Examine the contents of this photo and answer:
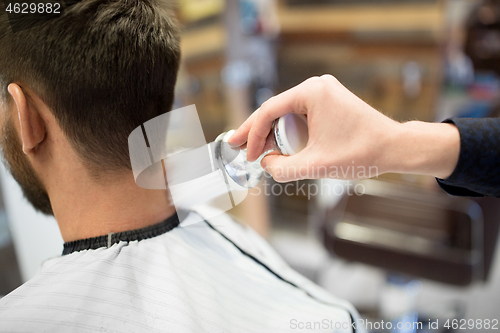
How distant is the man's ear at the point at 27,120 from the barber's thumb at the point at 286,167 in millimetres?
512

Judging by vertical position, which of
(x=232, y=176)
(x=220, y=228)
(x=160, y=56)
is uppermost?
(x=160, y=56)

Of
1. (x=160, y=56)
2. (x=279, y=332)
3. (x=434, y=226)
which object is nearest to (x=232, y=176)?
(x=160, y=56)

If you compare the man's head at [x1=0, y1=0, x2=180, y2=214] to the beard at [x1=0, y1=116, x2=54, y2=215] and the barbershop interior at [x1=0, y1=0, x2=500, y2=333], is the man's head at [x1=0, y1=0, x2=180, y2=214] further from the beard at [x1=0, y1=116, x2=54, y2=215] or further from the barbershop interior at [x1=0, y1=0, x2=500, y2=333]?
the barbershop interior at [x1=0, y1=0, x2=500, y2=333]

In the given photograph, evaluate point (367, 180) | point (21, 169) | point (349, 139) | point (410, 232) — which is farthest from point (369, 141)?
point (410, 232)

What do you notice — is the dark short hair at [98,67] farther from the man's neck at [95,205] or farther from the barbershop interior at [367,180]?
the barbershop interior at [367,180]

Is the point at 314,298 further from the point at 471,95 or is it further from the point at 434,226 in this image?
the point at 471,95

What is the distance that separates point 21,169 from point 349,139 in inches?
30.4

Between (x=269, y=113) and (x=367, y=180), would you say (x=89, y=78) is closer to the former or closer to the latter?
(x=269, y=113)

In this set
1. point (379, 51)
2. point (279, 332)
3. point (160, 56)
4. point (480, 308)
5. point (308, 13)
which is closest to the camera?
point (160, 56)

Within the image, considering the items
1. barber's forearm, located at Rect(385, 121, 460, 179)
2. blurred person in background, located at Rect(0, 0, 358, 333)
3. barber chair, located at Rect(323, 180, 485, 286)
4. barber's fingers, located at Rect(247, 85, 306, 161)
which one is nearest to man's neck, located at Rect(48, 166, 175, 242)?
blurred person in background, located at Rect(0, 0, 358, 333)

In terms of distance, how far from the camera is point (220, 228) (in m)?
1.20

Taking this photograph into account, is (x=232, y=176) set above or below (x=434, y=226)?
above

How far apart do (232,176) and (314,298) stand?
53cm

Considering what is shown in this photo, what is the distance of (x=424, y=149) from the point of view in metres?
0.69
